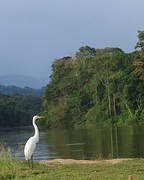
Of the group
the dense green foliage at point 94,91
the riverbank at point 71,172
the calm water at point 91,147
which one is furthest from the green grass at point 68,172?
the dense green foliage at point 94,91

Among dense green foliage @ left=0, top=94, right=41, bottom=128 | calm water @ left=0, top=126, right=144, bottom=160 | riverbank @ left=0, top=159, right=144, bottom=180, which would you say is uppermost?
dense green foliage @ left=0, top=94, right=41, bottom=128

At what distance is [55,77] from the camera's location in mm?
69188

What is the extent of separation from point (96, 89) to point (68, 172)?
48497 millimetres

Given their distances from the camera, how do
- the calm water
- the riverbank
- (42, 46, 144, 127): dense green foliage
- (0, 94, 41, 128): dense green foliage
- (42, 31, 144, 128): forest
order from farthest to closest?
(0, 94, 41, 128): dense green foliage → (42, 46, 144, 127): dense green foliage → (42, 31, 144, 128): forest → the calm water → the riverbank

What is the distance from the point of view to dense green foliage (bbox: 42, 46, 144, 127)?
5316 centimetres

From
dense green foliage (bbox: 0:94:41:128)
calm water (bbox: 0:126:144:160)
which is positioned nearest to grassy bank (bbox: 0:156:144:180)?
calm water (bbox: 0:126:144:160)

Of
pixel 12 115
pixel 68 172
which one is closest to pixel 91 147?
pixel 68 172

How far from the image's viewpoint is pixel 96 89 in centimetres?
5947

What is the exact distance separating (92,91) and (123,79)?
26.5ft

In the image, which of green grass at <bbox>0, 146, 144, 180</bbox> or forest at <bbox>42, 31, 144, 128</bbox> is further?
forest at <bbox>42, 31, 144, 128</bbox>

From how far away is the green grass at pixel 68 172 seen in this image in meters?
10.1

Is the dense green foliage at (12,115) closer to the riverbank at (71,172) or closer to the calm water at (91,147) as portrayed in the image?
the calm water at (91,147)

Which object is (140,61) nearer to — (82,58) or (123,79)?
(123,79)

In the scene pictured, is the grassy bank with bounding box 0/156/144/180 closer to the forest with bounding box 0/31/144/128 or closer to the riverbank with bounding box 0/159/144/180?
the riverbank with bounding box 0/159/144/180
